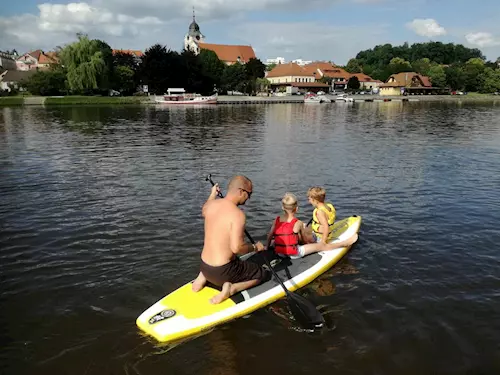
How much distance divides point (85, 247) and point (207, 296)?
13.4 ft

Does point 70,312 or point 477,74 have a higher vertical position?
point 477,74

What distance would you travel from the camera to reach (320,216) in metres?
8.70

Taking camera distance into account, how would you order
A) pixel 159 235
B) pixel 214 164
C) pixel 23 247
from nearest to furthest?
pixel 23 247
pixel 159 235
pixel 214 164

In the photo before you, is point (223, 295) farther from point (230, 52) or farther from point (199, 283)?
point (230, 52)

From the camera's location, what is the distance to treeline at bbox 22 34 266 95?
74188 millimetres

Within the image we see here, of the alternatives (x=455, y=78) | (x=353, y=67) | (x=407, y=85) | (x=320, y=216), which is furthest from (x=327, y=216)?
(x=353, y=67)

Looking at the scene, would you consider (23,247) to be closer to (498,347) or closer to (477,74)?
(498,347)

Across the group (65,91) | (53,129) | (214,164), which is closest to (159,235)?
(214,164)

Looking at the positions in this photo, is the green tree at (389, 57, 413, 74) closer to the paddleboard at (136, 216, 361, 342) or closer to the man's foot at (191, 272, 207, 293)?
the paddleboard at (136, 216, 361, 342)

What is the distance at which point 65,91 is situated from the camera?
258ft

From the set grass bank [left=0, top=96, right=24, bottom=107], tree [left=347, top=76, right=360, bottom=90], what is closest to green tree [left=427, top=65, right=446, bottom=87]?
tree [left=347, top=76, right=360, bottom=90]

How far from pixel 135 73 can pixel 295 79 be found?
64471mm

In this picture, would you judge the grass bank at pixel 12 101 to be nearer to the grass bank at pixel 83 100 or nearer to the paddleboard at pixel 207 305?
the grass bank at pixel 83 100

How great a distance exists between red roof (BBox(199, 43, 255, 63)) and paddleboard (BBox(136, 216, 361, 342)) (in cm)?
15705
